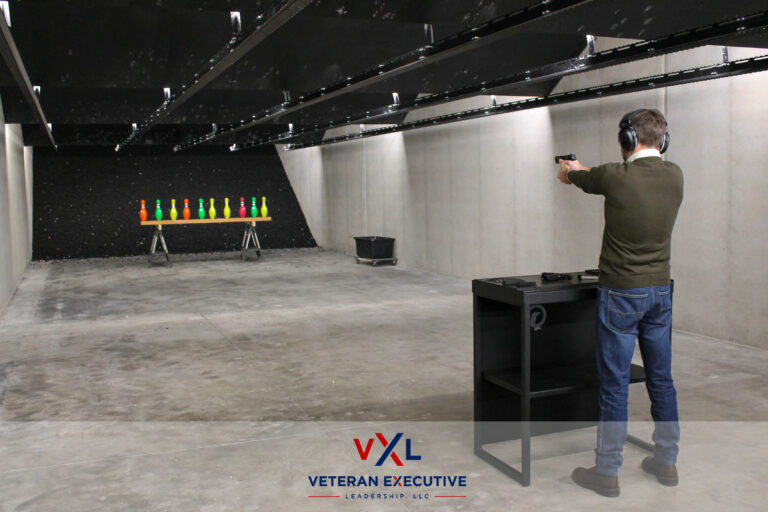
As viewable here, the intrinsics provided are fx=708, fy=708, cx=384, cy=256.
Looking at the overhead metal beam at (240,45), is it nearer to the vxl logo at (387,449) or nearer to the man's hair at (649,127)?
the man's hair at (649,127)

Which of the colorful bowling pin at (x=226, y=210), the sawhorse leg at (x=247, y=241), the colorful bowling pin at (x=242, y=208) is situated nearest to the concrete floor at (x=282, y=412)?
the sawhorse leg at (x=247, y=241)

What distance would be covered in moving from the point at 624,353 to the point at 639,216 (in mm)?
519

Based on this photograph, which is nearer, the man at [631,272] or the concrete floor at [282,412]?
the man at [631,272]

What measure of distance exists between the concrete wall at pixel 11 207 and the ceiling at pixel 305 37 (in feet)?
3.39

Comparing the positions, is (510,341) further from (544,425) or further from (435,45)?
(435,45)

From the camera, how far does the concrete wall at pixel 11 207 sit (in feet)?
24.9

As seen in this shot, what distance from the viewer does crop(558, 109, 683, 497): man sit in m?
2.64

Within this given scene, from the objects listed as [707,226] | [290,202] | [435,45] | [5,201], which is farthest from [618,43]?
[290,202]

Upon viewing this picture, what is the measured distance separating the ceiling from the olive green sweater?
948mm

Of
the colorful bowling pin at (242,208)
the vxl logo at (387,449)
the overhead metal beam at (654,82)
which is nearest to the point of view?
the vxl logo at (387,449)

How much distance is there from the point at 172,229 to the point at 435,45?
11.2 m

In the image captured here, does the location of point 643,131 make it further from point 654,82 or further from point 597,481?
point 654,82

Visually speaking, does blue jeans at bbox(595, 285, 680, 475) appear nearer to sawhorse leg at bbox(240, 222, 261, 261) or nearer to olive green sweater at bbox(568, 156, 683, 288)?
olive green sweater at bbox(568, 156, 683, 288)

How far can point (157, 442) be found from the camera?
Result: 339 centimetres
